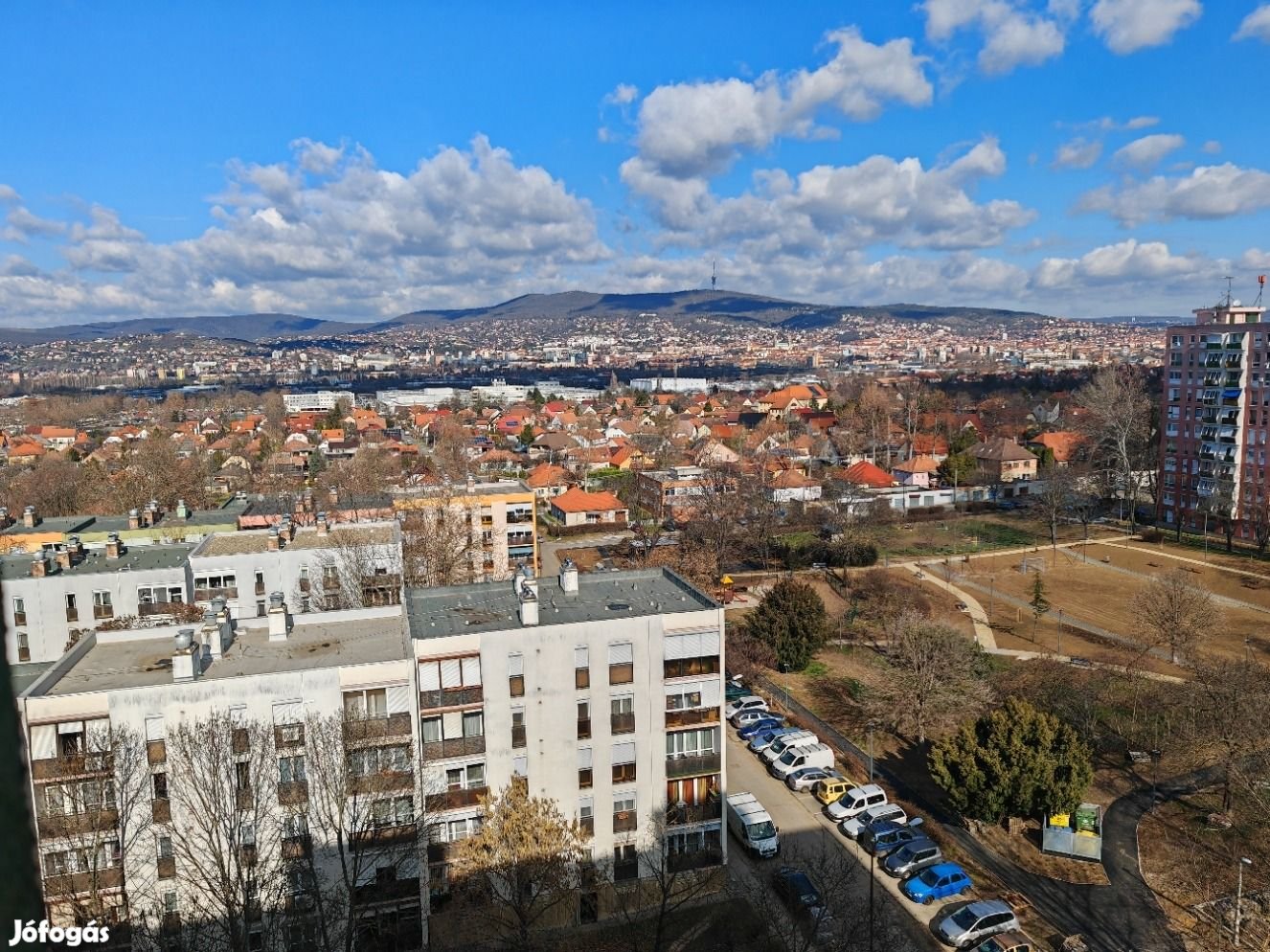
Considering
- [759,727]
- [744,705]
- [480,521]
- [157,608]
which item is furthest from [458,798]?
[480,521]

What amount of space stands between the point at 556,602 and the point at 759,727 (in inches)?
322

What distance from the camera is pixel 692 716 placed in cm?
1576

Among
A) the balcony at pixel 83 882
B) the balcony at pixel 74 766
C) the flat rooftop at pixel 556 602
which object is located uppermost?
the flat rooftop at pixel 556 602

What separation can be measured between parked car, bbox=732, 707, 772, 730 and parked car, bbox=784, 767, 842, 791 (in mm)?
2706

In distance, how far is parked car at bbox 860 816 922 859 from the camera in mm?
16906

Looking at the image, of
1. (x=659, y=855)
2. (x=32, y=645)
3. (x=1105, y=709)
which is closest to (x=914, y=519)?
(x=1105, y=709)

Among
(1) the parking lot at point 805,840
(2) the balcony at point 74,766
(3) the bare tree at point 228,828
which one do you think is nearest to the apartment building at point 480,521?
(1) the parking lot at point 805,840

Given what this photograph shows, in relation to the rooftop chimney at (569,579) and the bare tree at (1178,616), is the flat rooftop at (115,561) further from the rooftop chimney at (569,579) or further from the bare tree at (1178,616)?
the bare tree at (1178,616)

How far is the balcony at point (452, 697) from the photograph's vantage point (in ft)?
47.3

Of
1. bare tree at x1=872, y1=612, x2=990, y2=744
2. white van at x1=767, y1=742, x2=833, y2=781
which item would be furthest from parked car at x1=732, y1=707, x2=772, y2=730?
bare tree at x1=872, y1=612, x2=990, y2=744

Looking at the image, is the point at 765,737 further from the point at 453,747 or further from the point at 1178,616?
the point at 1178,616

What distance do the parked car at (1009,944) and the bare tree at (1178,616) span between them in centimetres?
1415

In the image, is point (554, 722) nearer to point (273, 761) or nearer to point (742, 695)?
point (273, 761)

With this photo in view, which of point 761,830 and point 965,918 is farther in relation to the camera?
point 761,830
